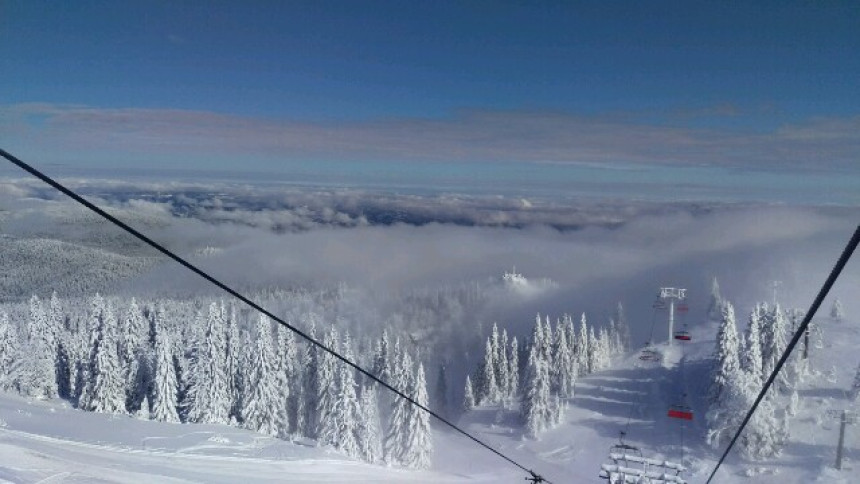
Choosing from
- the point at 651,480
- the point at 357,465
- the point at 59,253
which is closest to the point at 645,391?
the point at 357,465

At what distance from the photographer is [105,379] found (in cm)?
4066

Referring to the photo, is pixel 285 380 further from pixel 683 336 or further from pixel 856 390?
pixel 856 390

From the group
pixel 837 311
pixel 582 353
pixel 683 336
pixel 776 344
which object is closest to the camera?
pixel 776 344

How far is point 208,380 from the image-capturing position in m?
42.1

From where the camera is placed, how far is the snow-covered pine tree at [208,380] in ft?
135

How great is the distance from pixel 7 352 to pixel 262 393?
19.4 m

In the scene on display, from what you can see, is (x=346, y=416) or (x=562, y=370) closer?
(x=346, y=416)

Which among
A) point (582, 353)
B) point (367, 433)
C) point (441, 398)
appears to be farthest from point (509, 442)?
point (441, 398)

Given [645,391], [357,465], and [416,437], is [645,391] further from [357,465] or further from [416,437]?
[357,465]

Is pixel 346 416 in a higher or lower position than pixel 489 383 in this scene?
higher

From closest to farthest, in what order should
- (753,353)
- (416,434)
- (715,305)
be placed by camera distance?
(753,353) < (416,434) < (715,305)

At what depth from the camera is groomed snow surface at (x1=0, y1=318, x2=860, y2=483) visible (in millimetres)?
20261

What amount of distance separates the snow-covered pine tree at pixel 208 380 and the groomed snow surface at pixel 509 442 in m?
8.84

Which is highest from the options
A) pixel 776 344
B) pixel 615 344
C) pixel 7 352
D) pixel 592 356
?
pixel 776 344
